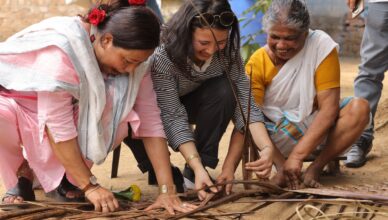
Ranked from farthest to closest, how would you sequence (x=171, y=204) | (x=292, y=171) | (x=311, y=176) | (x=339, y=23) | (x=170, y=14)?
(x=339, y=23) → (x=170, y=14) → (x=311, y=176) → (x=292, y=171) → (x=171, y=204)

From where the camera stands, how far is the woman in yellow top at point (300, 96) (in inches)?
124

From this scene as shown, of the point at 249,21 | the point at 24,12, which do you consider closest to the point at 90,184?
the point at 249,21

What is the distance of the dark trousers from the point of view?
3.15 meters

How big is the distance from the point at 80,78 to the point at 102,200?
480 millimetres

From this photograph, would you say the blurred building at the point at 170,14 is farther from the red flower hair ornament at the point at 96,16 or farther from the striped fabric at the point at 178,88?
the red flower hair ornament at the point at 96,16

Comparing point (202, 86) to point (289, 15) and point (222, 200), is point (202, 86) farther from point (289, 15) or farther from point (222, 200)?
point (222, 200)

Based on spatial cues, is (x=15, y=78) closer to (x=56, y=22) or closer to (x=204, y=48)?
(x=56, y=22)

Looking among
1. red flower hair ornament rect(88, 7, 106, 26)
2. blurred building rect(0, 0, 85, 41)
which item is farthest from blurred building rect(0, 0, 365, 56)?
red flower hair ornament rect(88, 7, 106, 26)

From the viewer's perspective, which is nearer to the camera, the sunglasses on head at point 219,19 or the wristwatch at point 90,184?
the wristwatch at point 90,184

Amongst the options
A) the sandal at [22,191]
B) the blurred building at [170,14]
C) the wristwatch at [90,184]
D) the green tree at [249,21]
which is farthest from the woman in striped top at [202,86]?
the blurred building at [170,14]

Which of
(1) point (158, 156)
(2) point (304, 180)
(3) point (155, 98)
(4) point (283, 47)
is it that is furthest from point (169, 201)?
(4) point (283, 47)

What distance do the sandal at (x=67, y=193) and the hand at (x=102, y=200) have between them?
35cm

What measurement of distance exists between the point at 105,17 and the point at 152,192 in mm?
1000

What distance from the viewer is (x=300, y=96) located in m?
3.28
